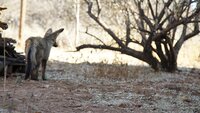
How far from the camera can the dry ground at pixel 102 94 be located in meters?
7.17

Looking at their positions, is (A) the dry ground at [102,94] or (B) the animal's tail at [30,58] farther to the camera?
(B) the animal's tail at [30,58]

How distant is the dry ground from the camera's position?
7.17 metres

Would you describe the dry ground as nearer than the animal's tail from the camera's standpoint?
Yes

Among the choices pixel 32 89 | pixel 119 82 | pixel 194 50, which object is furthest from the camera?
pixel 194 50

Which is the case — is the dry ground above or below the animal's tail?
below

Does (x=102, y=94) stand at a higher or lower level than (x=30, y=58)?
lower

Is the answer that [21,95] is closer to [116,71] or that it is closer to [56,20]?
[116,71]

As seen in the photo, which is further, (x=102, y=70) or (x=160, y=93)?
(x=102, y=70)

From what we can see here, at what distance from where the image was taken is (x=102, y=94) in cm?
851

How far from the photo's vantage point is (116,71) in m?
11.8

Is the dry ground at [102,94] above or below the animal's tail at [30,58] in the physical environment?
below

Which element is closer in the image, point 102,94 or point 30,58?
point 102,94

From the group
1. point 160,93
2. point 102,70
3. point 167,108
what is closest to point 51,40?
point 102,70

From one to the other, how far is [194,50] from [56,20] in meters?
10.2
